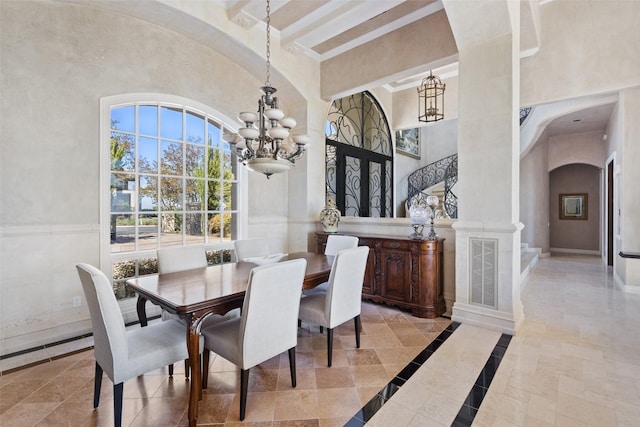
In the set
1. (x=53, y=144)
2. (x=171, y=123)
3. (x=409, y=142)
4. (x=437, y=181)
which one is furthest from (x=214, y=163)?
(x=437, y=181)

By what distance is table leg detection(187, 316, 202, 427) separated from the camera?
1.82 metres

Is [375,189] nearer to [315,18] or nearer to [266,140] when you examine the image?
[315,18]

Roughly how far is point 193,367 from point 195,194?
2756mm

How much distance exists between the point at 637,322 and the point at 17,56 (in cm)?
684

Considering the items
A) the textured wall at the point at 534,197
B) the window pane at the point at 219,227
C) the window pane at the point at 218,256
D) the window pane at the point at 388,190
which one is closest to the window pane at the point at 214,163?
the window pane at the point at 219,227

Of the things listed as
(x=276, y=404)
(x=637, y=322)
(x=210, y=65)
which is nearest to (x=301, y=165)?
(x=210, y=65)

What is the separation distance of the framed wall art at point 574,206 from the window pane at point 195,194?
33.6ft

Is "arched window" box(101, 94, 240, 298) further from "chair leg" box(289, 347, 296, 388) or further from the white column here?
the white column

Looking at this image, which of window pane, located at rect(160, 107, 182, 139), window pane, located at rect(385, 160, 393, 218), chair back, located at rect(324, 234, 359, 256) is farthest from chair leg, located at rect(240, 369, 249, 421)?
window pane, located at rect(385, 160, 393, 218)

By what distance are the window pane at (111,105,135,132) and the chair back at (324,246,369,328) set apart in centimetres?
290

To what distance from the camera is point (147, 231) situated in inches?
146

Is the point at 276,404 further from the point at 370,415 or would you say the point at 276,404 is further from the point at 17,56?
the point at 17,56

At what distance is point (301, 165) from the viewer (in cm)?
507

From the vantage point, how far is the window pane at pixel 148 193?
12.0 ft
